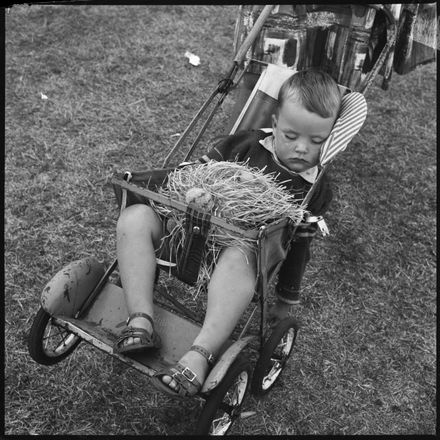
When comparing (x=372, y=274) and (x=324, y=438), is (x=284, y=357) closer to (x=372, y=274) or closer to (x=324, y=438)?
(x=324, y=438)

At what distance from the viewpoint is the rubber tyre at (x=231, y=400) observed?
2.00m

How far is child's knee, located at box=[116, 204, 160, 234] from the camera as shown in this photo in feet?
7.42

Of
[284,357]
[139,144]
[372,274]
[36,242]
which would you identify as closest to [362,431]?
[284,357]

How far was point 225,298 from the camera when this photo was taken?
7.02ft

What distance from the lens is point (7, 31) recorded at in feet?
17.1

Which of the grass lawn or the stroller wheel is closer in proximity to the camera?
the stroller wheel

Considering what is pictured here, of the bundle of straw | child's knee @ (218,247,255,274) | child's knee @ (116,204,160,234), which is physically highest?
the bundle of straw

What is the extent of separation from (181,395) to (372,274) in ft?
6.01

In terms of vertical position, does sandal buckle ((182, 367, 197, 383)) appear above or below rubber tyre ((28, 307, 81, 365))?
above

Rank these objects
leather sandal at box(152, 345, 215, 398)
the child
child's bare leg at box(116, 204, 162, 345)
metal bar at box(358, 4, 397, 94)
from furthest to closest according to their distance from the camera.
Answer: metal bar at box(358, 4, 397, 94), child's bare leg at box(116, 204, 162, 345), the child, leather sandal at box(152, 345, 215, 398)

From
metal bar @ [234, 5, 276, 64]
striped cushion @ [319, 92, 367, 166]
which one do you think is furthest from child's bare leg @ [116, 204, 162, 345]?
metal bar @ [234, 5, 276, 64]

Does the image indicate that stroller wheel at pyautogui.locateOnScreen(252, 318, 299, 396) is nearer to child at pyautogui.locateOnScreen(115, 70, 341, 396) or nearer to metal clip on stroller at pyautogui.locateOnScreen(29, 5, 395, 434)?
metal clip on stroller at pyautogui.locateOnScreen(29, 5, 395, 434)

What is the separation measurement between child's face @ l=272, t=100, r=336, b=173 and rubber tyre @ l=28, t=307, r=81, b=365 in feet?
4.02

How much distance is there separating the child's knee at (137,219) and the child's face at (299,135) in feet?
2.22
